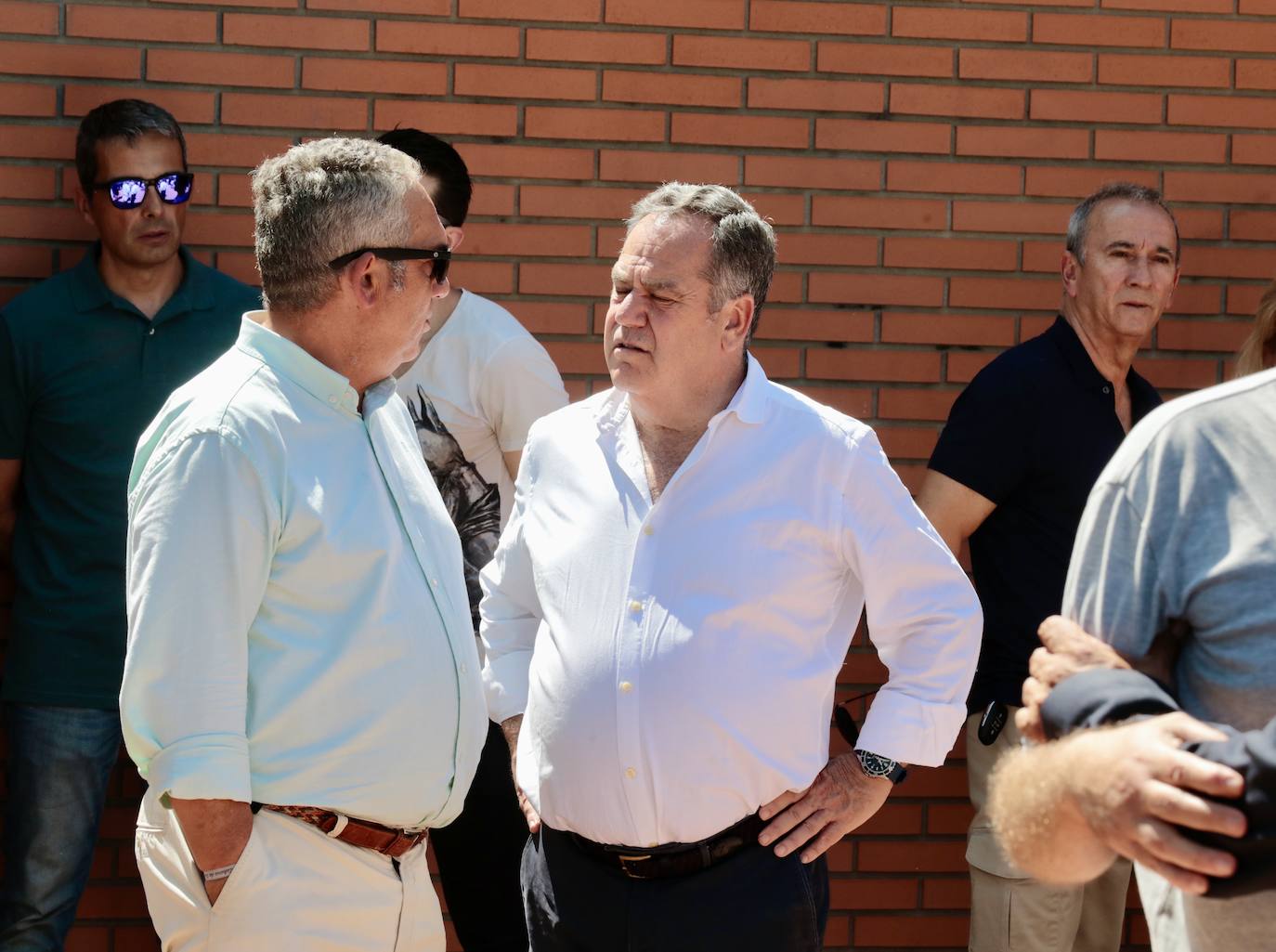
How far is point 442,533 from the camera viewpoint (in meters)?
2.79

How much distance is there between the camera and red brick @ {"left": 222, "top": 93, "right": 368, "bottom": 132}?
4.12 m

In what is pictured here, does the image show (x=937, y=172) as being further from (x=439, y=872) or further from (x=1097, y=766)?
(x=1097, y=766)

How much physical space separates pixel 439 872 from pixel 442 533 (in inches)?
65.3

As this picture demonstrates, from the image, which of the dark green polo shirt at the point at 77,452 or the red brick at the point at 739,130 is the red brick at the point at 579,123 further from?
the dark green polo shirt at the point at 77,452

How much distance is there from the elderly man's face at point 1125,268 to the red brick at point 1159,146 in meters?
0.29

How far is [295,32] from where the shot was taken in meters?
4.12

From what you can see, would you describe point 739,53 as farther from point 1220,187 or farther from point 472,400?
point 1220,187

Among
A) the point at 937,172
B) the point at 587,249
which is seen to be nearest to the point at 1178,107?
the point at 937,172

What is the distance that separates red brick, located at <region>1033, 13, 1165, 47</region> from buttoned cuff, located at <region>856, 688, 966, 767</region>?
226cm

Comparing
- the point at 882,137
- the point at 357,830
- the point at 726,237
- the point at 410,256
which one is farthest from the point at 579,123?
the point at 357,830

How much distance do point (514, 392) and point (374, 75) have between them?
1.05 metres

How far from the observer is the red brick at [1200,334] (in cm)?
441

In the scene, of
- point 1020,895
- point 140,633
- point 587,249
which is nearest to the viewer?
point 140,633

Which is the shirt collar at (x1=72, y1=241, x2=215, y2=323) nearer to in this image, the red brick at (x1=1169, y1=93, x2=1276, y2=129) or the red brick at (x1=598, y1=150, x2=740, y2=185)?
the red brick at (x1=598, y1=150, x2=740, y2=185)
